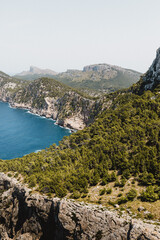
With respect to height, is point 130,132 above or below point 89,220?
above

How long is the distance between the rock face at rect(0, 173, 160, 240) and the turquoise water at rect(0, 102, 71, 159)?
57.1 m

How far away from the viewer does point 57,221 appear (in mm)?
37531

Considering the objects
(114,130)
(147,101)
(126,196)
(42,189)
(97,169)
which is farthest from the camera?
(147,101)

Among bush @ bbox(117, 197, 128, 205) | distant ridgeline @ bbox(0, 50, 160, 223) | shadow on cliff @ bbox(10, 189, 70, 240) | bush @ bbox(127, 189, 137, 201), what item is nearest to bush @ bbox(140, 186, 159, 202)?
distant ridgeline @ bbox(0, 50, 160, 223)

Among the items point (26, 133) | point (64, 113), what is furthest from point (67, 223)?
point (64, 113)

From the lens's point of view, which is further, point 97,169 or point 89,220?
point 97,169

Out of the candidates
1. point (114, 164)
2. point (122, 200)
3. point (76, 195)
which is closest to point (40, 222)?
point (76, 195)

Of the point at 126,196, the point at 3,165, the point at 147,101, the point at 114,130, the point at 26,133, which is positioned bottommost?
the point at 26,133

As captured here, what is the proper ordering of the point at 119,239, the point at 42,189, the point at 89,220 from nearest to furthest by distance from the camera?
the point at 119,239
the point at 89,220
the point at 42,189

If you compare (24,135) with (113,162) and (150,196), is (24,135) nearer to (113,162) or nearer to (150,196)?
(113,162)

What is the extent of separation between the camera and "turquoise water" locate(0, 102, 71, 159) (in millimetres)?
114438

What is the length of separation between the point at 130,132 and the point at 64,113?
427ft

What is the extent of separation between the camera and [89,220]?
32656mm

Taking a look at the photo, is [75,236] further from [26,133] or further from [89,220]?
[26,133]
